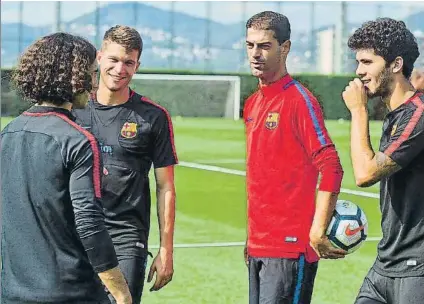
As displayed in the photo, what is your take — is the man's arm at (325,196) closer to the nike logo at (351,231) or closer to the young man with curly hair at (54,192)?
the nike logo at (351,231)

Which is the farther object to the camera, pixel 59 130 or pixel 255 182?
pixel 255 182

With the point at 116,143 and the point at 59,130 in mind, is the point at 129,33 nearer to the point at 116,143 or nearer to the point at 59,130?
the point at 116,143

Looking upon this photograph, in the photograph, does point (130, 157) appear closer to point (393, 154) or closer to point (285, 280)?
point (285, 280)

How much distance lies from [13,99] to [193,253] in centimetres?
2634

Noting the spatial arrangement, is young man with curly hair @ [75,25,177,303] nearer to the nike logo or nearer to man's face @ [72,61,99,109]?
the nike logo

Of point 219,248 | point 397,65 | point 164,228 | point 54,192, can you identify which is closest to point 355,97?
point 397,65

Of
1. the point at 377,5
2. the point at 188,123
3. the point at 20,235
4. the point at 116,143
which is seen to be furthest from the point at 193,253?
the point at 377,5

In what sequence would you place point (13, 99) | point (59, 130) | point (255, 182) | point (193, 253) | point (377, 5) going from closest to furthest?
point (59, 130)
point (255, 182)
point (193, 253)
point (13, 99)
point (377, 5)

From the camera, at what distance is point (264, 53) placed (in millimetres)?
6480

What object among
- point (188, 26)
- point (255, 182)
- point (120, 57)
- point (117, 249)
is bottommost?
point (117, 249)

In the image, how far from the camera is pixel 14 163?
193 inches

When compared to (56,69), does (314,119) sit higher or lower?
lower

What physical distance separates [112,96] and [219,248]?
5.71m

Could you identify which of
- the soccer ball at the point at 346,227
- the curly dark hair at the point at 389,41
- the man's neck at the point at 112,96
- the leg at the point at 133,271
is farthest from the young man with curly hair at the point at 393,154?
the man's neck at the point at 112,96
